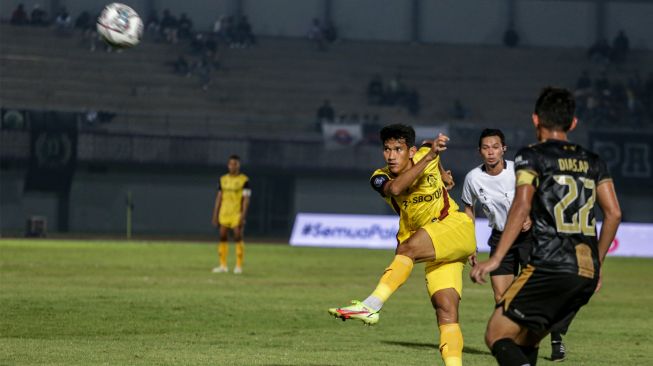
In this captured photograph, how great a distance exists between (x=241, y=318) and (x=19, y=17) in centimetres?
4218

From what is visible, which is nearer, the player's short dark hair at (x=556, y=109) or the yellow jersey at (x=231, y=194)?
A: the player's short dark hair at (x=556, y=109)

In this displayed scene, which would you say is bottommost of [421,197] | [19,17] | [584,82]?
[421,197]

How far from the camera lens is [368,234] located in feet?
133

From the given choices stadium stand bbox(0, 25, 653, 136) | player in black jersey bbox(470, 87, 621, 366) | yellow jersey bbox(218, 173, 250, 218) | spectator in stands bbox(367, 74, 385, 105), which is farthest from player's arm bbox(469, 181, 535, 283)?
spectator in stands bbox(367, 74, 385, 105)

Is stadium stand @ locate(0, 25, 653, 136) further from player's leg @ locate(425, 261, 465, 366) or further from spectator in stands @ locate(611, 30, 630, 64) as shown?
player's leg @ locate(425, 261, 465, 366)

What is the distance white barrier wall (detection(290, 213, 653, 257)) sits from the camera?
3872 cm

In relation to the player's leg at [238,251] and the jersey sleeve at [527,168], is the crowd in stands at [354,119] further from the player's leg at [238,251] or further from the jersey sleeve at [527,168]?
the jersey sleeve at [527,168]

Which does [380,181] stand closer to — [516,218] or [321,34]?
[516,218]

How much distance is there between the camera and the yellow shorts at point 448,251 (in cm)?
969

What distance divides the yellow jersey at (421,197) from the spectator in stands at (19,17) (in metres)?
47.5

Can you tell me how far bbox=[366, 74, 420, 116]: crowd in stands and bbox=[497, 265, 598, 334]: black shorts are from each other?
153ft

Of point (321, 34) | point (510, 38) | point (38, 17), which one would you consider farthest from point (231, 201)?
point (510, 38)

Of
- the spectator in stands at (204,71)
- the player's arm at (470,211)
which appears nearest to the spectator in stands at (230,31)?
the spectator in stands at (204,71)

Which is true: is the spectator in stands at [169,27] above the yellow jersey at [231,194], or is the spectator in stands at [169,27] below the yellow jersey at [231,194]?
above
